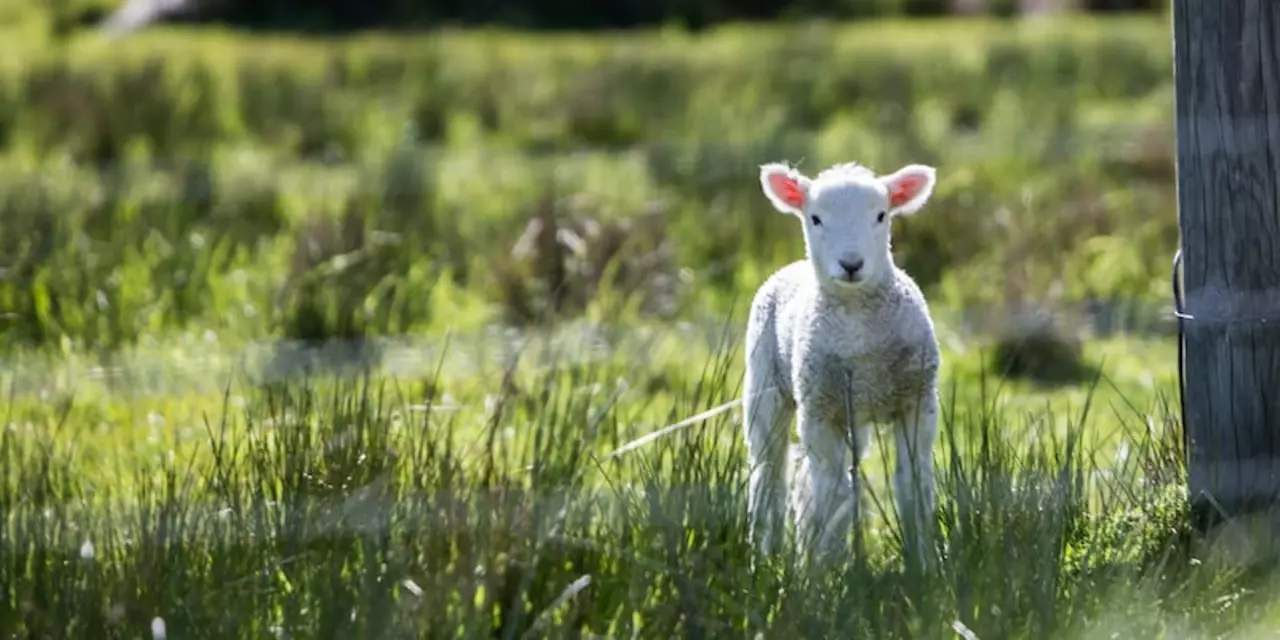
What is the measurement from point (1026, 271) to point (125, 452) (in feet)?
13.6

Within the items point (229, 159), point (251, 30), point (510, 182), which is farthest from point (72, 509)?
point (251, 30)

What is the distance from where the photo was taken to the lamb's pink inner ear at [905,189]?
4586mm

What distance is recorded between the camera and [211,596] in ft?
12.3

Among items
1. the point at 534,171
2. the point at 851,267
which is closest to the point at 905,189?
the point at 851,267

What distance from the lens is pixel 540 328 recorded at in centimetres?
739

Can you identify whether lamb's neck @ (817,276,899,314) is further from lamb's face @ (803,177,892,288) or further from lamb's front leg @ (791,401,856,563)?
lamb's front leg @ (791,401,856,563)

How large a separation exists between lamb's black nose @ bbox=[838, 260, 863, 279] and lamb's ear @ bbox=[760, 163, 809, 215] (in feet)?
1.00

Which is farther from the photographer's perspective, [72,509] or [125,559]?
[72,509]

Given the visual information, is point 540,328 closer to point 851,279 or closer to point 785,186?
point 785,186

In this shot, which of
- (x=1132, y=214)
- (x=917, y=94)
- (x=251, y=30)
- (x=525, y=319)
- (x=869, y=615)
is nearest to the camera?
(x=869, y=615)

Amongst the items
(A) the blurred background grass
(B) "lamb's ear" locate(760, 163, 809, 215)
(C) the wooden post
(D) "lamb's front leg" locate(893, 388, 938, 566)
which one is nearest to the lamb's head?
(B) "lamb's ear" locate(760, 163, 809, 215)

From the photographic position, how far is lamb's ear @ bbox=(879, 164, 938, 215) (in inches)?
180

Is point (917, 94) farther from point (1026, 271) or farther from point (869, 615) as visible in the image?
point (869, 615)

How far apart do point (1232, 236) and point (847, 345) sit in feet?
2.72
